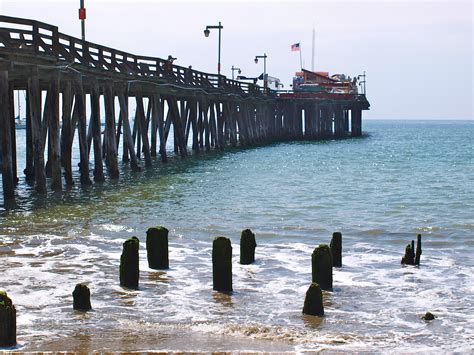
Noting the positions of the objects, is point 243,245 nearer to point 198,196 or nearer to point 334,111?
point 198,196

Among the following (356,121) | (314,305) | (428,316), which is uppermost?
(356,121)

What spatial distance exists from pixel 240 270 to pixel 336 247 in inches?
60.4

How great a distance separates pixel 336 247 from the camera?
1420cm

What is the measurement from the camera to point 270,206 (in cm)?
2455

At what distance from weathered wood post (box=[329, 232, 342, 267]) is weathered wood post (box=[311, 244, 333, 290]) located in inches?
67.4

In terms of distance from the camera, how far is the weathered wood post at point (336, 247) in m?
14.1

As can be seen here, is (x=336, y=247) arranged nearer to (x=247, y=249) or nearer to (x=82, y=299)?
(x=247, y=249)

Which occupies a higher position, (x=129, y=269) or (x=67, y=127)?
(x=67, y=127)

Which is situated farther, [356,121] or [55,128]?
[356,121]

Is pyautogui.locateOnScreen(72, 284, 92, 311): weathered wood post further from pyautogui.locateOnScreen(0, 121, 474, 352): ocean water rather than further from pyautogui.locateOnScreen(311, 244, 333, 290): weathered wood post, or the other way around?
pyautogui.locateOnScreen(311, 244, 333, 290): weathered wood post

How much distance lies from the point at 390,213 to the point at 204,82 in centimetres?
2233

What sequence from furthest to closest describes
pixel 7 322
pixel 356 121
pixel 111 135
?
pixel 356 121, pixel 111 135, pixel 7 322

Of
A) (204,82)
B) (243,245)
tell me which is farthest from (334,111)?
(243,245)

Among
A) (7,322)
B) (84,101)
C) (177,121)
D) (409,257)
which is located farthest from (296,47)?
(7,322)
